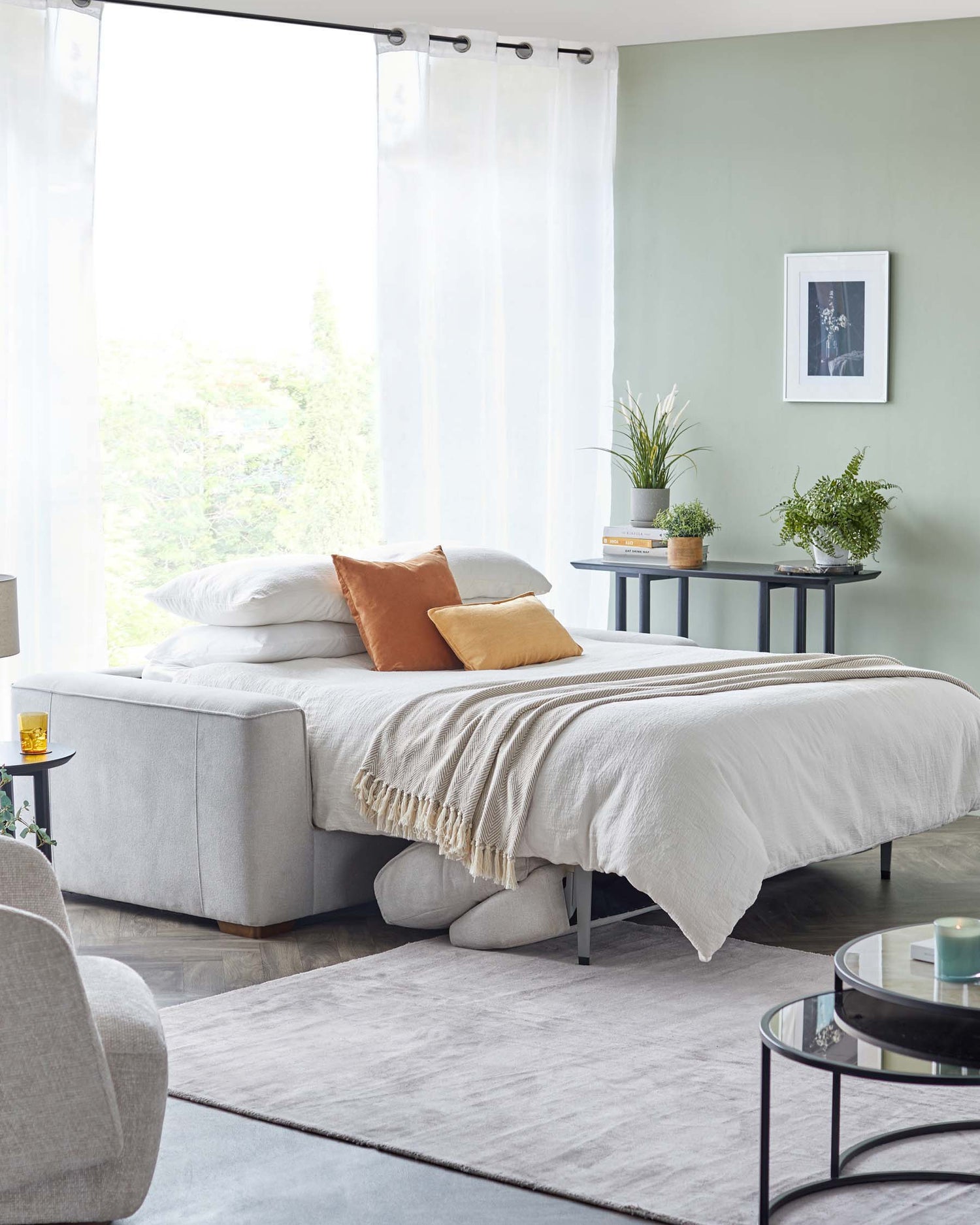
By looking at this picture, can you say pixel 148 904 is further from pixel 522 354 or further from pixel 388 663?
pixel 522 354

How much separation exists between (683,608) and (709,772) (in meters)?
2.63

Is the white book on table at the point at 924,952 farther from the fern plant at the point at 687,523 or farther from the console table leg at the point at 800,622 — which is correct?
the fern plant at the point at 687,523

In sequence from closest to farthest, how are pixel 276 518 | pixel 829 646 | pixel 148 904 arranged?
pixel 148 904
pixel 829 646
pixel 276 518

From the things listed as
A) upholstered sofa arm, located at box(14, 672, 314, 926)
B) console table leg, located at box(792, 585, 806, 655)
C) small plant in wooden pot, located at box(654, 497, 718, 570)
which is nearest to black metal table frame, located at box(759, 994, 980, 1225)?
upholstered sofa arm, located at box(14, 672, 314, 926)

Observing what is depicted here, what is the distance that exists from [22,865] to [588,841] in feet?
5.19

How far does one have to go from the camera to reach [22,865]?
2848 mm

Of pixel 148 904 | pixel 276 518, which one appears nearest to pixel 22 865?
pixel 148 904

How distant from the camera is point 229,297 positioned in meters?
9.54

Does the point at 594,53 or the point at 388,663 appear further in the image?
the point at 594,53

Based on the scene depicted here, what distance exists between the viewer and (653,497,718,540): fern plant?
6492 millimetres

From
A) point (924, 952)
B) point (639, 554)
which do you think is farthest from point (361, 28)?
point (924, 952)

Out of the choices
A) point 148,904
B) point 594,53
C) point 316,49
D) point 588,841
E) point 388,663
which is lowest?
point 148,904

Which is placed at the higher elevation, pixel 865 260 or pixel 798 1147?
pixel 865 260

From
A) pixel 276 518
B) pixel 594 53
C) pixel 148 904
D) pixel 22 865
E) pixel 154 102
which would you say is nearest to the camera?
pixel 22 865
